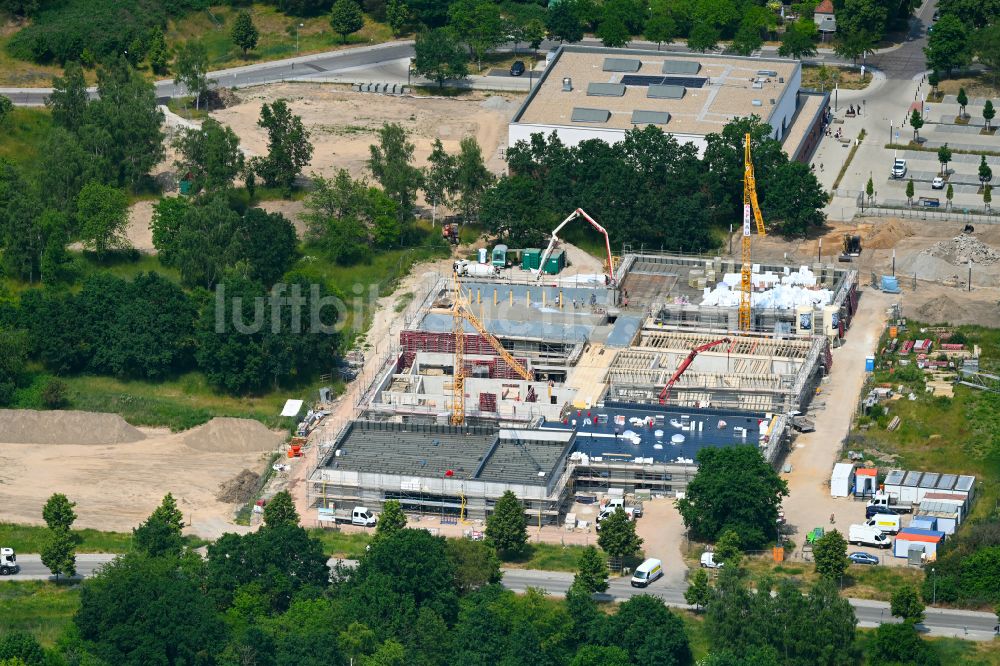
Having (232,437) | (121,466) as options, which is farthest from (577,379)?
(121,466)

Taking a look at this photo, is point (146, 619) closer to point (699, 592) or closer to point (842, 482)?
point (699, 592)

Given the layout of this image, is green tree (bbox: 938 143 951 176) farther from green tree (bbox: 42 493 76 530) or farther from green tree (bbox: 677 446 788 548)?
green tree (bbox: 42 493 76 530)

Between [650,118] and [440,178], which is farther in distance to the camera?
[650,118]

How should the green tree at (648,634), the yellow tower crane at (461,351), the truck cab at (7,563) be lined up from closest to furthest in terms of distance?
the green tree at (648,634) → the truck cab at (7,563) → the yellow tower crane at (461,351)

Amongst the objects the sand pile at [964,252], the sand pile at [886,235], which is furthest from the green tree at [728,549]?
the sand pile at [886,235]

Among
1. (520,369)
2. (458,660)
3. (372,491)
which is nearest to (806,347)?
(520,369)

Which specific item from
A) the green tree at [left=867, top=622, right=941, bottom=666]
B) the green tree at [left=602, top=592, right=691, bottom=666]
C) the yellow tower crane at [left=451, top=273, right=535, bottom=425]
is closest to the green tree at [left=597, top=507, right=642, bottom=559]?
the green tree at [left=602, top=592, right=691, bottom=666]

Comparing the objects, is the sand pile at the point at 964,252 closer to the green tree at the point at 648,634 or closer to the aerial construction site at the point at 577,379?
the aerial construction site at the point at 577,379
